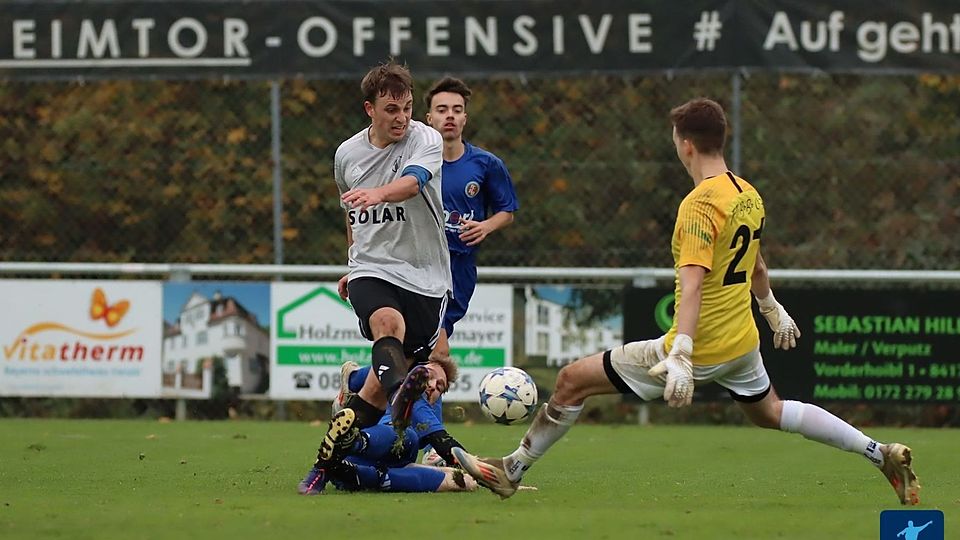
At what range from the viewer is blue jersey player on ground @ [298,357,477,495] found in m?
7.37

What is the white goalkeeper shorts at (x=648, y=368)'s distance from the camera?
6652 millimetres

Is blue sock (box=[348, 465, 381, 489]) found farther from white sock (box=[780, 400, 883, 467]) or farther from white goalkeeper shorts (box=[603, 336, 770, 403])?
white sock (box=[780, 400, 883, 467])

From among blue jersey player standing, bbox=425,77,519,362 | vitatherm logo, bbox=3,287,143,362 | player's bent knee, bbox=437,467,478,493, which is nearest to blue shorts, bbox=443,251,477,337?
blue jersey player standing, bbox=425,77,519,362

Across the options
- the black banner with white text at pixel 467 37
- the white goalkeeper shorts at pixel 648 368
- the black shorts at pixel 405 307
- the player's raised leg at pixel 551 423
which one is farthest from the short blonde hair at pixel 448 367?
the black banner with white text at pixel 467 37

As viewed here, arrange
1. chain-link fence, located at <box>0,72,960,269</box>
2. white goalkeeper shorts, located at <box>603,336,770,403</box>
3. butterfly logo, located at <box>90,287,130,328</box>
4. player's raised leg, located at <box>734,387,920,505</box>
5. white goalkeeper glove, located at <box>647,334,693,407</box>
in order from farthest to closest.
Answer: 1. chain-link fence, located at <box>0,72,960,269</box>
2. butterfly logo, located at <box>90,287,130,328</box>
3. player's raised leg, located at <box>734,387,920,505</box>
4. white goalkeeper shorts, located at <box>603,336,770,403</box>
5. white goalkeeper glove, located at <box>647,334,693,407</box>

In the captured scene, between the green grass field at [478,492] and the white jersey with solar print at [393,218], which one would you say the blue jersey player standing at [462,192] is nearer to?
the white jersey with solar print at [393,218]

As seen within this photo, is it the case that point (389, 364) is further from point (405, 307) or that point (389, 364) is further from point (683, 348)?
point (683, 348)

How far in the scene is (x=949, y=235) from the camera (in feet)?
46.4

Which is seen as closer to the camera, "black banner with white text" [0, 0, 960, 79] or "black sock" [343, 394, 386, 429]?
"black sock" [343, 394, 386, 429]

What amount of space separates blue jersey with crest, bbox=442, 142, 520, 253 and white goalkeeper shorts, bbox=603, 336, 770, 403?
7.18 ft

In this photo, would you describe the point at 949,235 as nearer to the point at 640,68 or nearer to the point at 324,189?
the point at 640,68

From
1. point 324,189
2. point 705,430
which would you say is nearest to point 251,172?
point 324,189

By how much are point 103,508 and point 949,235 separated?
31.0ft

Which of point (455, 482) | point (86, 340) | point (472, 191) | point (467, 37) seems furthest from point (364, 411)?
point (86, 340)
